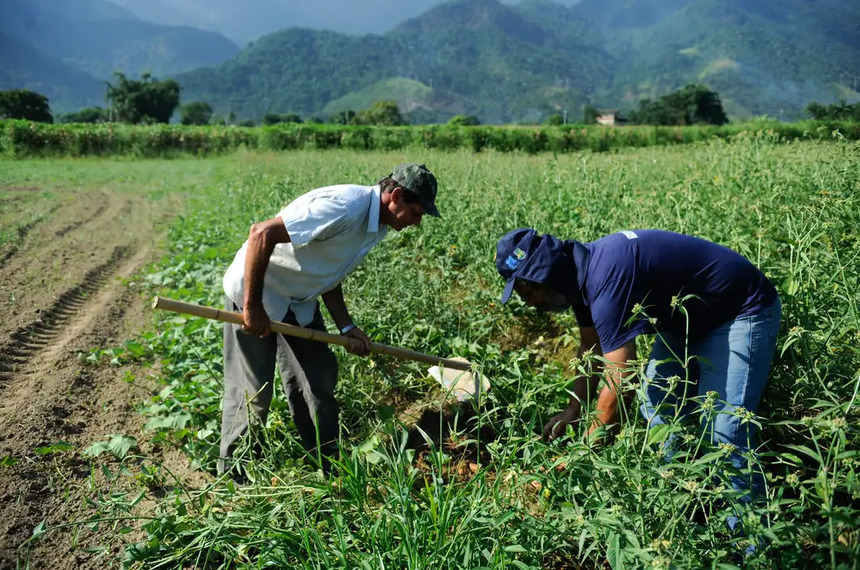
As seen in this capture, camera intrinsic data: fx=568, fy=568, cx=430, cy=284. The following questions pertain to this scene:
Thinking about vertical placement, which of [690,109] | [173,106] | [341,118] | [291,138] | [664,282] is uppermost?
[173,106]

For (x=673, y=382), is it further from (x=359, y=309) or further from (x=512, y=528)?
(x=359, y=309)

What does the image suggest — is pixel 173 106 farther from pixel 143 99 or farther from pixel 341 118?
pixel 341 118

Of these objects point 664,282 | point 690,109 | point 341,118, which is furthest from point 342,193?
point 341,118

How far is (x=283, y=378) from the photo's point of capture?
3266 mm

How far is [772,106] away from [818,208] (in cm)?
19422

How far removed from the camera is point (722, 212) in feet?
14.2

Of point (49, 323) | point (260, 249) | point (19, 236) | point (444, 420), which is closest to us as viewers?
point (260, 249)

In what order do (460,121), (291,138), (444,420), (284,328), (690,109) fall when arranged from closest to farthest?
(284,328) → (444,420) → (291,138) → (690,109) → (460,121)

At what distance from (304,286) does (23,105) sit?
8248 centimetres

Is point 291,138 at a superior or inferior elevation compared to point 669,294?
superior

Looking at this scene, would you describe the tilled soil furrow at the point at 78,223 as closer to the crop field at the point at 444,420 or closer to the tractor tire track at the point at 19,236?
the tractor tire track at the point at 19,236

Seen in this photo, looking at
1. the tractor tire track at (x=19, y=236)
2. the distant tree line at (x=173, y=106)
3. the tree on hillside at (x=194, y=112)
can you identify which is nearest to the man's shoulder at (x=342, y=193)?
the tractor tire track at (x=19, y=236)

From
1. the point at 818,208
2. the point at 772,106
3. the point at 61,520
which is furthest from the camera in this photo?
the point at 772,106

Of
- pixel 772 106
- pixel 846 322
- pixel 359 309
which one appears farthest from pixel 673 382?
pixel 772 106
